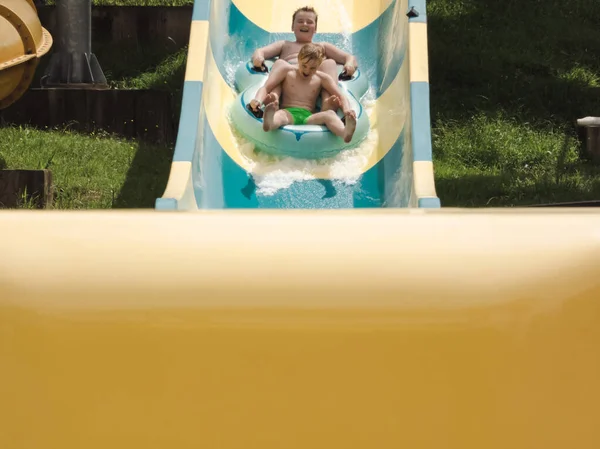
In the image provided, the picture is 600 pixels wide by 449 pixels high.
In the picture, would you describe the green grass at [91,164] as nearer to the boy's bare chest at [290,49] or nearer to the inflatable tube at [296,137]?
the inflatable tube at [296,137]

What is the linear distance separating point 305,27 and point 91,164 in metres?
1.72

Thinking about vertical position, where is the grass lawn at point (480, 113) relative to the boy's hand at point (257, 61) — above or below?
below

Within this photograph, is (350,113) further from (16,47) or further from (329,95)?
(16,47)

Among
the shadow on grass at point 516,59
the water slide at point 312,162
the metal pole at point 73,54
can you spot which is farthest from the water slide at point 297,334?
the shadow on grass at point 516,59

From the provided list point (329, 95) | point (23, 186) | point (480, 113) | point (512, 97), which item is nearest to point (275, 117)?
point (329, 95)

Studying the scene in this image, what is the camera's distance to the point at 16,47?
5.14 m

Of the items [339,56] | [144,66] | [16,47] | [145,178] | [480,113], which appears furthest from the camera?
[144,66]

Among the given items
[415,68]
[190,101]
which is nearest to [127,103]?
[190,101]

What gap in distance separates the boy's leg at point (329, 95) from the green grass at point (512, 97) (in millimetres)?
1130

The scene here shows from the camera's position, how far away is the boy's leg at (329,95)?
483 centimetres

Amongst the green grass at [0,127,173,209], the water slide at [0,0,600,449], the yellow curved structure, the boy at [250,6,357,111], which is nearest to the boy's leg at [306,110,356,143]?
the boy at [250,6,357,111]

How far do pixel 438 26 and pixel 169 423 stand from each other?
753cm

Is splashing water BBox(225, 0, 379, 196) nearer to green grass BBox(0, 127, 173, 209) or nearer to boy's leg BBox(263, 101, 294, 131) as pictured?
boy's leg BBox(263, 101, 294, 131)

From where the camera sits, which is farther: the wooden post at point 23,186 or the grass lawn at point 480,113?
the grass lawn at point 480,113
